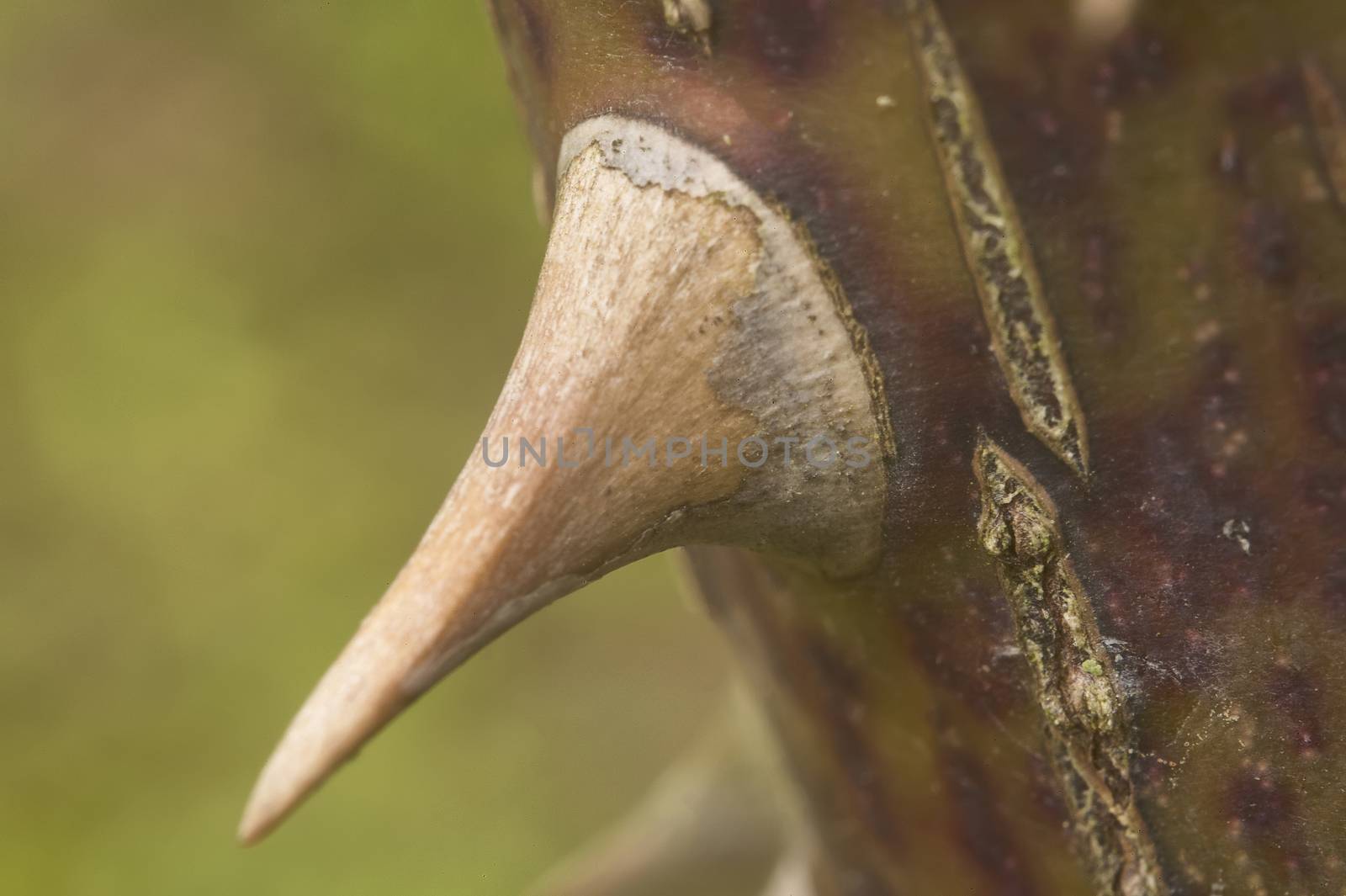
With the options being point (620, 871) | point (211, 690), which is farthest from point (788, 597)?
point (211, 690)

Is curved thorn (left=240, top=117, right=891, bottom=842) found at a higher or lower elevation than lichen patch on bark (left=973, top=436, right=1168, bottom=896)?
higher

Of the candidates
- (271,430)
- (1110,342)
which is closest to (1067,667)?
(1110,342)

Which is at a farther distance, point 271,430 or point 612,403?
point 271,430

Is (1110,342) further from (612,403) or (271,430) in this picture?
(271,430)

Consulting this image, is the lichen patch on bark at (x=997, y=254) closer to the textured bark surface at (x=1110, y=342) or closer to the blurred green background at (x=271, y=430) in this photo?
the textured bark surface at (x=1110, y=342)

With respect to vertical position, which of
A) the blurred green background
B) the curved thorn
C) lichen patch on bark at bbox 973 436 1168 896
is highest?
the blurred green background

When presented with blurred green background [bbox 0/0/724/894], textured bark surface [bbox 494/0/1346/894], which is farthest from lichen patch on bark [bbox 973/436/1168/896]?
blurred green background [bbox 0/0/724/894]

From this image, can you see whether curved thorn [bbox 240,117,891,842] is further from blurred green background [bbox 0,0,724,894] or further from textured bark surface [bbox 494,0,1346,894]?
blurred green background [bbox 0,0,724,894]

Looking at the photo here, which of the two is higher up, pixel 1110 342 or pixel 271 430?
pixel 271 430
